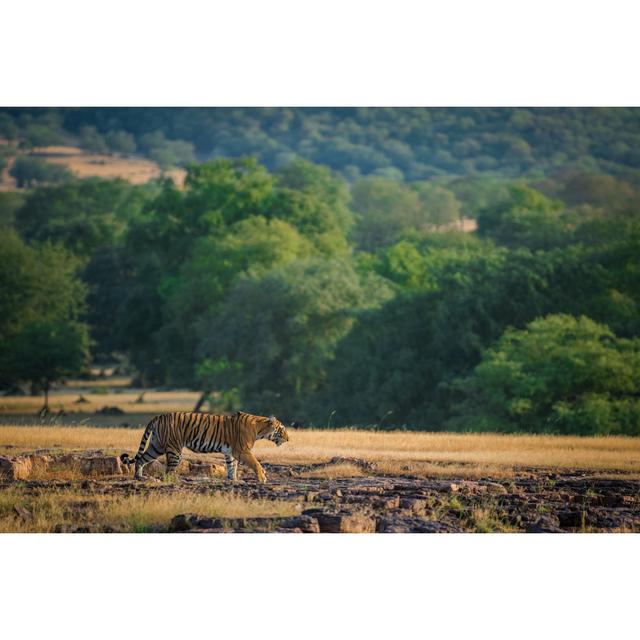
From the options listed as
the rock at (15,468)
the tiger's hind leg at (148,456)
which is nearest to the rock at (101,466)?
the tiger's hind leg at (148,456)

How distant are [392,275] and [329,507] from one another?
3052 cm

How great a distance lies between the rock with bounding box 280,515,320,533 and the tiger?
2.47 metres

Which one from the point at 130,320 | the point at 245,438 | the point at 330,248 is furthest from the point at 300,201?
the point at 245,438

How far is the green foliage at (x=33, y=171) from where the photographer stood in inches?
1281

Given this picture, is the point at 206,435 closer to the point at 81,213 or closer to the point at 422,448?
the point at 422,448

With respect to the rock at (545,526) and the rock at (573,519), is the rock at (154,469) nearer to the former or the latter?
the rock at (545,526)

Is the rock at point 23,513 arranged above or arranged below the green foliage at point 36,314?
below

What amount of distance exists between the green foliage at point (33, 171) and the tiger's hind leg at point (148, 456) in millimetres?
16872

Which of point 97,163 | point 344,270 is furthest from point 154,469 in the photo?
point 344,270

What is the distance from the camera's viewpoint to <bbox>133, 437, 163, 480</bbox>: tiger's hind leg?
16.1 m

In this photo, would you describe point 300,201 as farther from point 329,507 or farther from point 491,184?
point 329,507

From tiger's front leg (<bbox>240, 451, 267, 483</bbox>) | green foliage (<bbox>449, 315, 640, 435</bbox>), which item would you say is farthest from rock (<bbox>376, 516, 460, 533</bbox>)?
green foliage (<bbox>449, 315, 640, 435</bbox>)

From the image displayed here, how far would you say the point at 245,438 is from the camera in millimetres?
16016

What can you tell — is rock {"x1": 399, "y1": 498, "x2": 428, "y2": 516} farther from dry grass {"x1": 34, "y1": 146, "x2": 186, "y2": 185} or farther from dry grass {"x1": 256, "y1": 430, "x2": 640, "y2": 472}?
dry grass {"x1": 34, "y1": 146, "x2": 186, "y2": 185}
